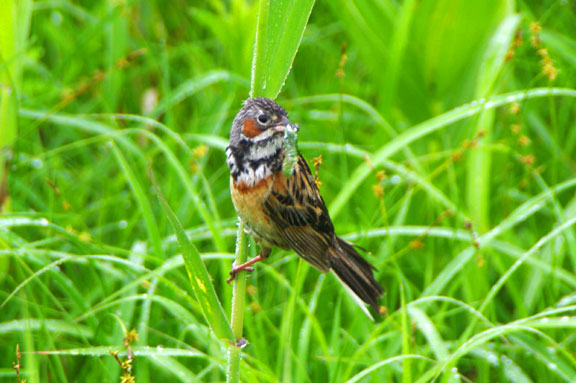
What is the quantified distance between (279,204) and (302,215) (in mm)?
108

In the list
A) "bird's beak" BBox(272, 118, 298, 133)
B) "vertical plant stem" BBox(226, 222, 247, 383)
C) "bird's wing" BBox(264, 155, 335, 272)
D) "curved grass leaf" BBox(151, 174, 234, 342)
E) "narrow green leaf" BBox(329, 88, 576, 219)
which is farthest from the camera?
"narrow green leaf" BBox(329, 88, 576, 219)

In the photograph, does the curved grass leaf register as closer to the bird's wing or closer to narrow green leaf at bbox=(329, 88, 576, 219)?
the bird's wing

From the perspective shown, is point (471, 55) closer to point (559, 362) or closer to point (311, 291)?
point (311, 291)

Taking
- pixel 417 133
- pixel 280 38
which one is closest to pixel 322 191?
pixel 417 133

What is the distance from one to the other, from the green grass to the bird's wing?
0.14 meters

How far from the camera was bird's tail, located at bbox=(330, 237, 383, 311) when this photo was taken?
2.40 metres

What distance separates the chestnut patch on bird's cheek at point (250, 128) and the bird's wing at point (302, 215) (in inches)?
11.1

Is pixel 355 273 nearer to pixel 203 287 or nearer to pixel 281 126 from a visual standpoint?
pixel 281 126

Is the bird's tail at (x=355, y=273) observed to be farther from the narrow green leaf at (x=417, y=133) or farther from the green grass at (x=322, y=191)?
the narrow green leaf at (x=417, y=133)

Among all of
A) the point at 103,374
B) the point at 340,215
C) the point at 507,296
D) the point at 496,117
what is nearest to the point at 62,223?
the point at 103,374

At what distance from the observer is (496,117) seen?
4410 millimetres

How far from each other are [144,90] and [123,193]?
1.27 m

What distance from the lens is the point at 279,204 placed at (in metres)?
2.40

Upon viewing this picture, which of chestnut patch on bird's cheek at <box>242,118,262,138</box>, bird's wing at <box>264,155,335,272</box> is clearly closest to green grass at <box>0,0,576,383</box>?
bird's wing at <box>264,155,335,272</box>
